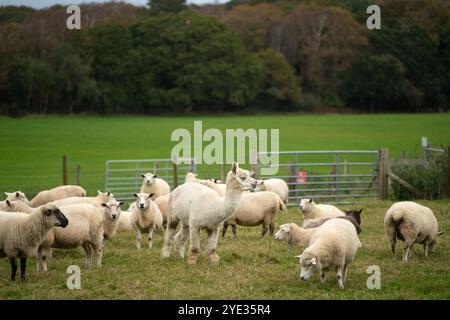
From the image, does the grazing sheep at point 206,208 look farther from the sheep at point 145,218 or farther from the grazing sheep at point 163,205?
the grazing sheep at point 163,205

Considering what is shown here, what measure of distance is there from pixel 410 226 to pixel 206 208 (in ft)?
11.6

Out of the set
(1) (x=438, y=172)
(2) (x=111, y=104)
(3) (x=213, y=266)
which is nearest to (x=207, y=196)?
(3) (x=213, y=266)

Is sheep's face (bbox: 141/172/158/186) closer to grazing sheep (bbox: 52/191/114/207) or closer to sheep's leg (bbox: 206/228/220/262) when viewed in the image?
grazing sheep (bbox: 52/191/114/207)

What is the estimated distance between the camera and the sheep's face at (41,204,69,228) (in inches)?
436

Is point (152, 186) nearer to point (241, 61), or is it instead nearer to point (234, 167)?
point (234, 167)

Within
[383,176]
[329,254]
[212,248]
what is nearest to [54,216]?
[212,248]

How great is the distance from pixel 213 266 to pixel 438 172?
12.8 m

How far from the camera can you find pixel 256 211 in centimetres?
1553

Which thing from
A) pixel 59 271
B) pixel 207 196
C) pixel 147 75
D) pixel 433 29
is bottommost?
pixel 59 271

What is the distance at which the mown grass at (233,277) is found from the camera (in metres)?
9.96

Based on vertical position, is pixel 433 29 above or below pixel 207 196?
above

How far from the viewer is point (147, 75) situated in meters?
75.9

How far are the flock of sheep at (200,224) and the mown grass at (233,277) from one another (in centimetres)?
30
